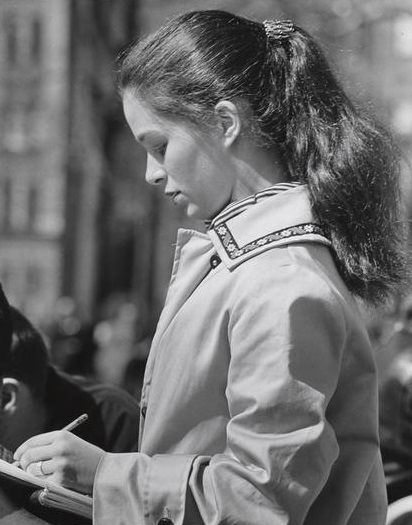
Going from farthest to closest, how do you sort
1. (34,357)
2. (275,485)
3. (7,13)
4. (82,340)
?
(7,13)
(82,340)
(34,357)
(275,485)

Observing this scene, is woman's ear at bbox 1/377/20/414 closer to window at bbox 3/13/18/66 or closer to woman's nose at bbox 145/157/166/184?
woman's nose at bbox 145/157/166/184

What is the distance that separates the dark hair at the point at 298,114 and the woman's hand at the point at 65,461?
56 centimetres

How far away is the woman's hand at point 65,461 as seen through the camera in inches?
69.3

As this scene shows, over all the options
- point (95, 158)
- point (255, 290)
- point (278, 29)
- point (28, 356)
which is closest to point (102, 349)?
point (95, 158)

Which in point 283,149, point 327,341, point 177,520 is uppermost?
point 283,149

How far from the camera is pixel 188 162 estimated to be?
1.92 m

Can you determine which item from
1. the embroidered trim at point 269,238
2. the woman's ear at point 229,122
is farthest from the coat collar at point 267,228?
the woman's ear at point 229,122

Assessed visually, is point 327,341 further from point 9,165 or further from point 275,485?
point 9,165

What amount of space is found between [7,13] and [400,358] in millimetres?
23853

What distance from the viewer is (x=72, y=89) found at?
18812 millimetres

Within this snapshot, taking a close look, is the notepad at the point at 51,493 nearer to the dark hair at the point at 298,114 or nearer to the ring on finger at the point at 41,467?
the ring on finger at the point at 41,467

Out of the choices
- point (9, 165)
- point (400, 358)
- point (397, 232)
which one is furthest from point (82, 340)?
point (9, 165)

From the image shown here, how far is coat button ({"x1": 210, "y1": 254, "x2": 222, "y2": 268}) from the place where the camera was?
192 centimetres

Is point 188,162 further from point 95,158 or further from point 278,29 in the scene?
point 95,158
